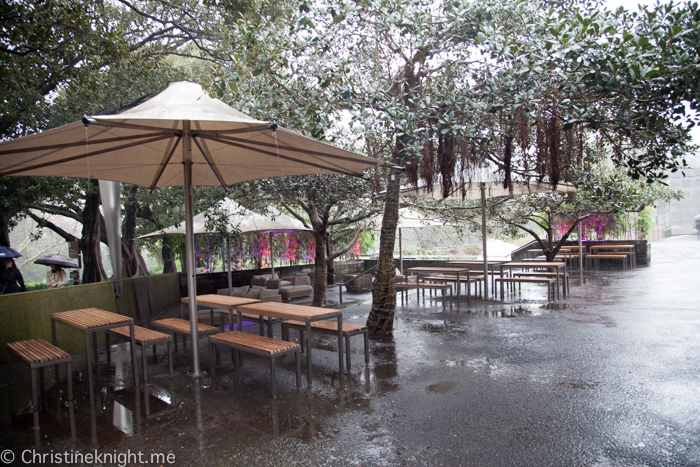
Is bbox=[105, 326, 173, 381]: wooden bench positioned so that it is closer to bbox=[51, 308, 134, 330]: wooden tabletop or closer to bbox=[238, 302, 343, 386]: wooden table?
bbox=[51, 308, 134, 330]: wooden tabletop

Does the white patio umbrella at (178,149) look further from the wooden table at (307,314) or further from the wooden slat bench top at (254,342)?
the wooden table at (307,314)

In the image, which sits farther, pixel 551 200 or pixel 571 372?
pixel 551 200

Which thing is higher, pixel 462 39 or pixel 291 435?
pixel 462 39

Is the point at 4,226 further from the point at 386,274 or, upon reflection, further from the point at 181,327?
the point at 386,274

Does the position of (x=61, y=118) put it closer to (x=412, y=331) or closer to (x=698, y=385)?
(x=412, y=331)

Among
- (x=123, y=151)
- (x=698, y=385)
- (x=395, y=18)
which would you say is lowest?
(x=698, y=385)

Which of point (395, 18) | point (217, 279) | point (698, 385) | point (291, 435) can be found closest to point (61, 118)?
point (217, 279)

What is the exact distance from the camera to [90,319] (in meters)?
5.23

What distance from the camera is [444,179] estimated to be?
5.92 m

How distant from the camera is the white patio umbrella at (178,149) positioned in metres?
4.24

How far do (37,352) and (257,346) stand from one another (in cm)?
224

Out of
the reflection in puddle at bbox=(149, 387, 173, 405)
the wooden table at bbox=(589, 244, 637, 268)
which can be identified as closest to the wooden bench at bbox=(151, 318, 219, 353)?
the reflection in puddle at bbox=(149, 387, 173, 405)

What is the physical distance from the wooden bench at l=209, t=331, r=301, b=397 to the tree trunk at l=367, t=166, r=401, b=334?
8.02 feet

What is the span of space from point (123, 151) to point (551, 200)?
1226 cm
